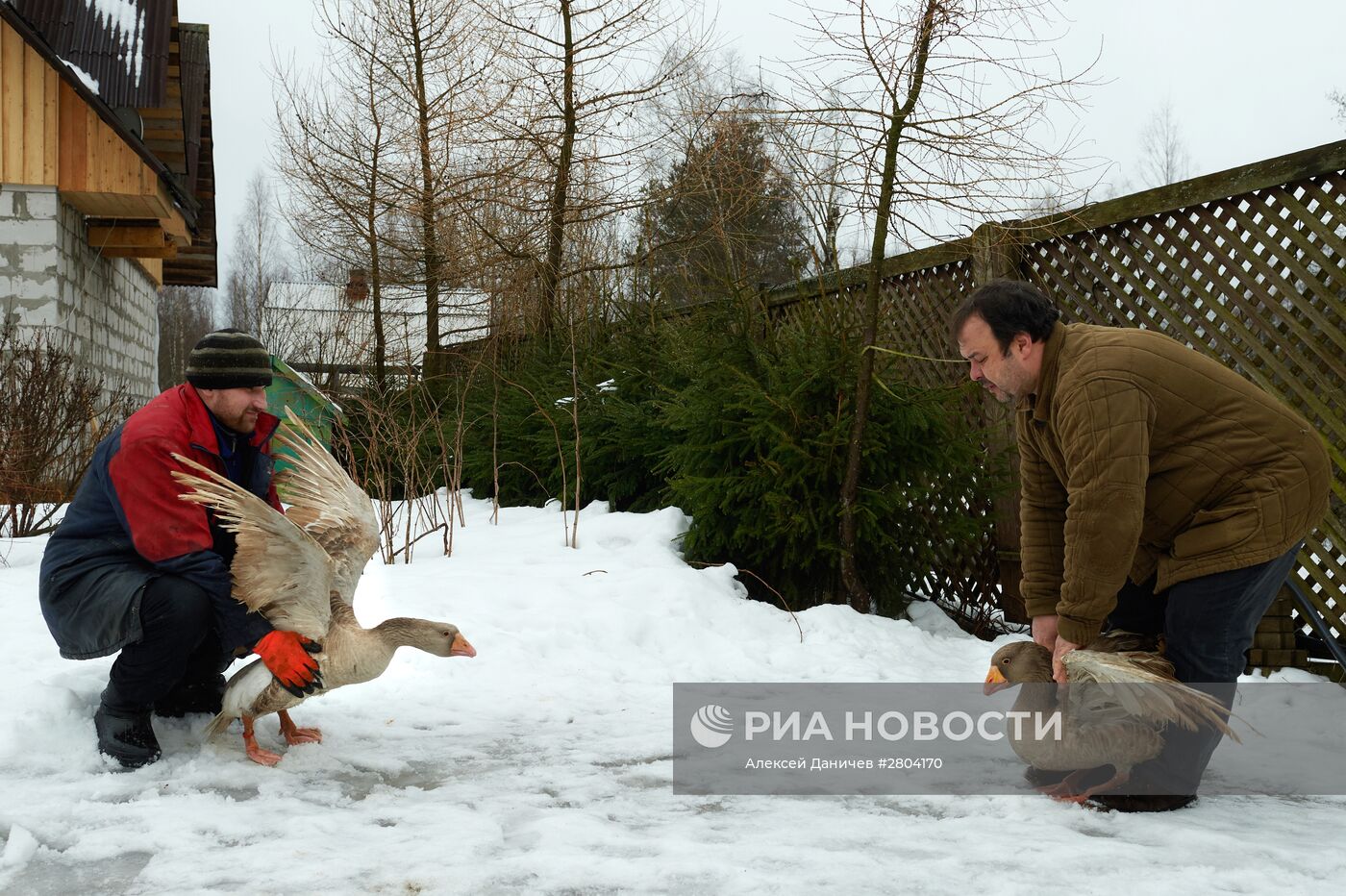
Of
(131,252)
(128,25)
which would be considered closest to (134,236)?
(131,252)

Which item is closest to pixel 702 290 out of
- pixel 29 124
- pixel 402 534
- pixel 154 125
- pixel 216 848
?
pixel 402 534

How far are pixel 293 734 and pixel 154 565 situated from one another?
0.82m

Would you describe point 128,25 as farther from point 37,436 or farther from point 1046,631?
point 1046,631

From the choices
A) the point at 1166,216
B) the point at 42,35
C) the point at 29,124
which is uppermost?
the point at 42,35

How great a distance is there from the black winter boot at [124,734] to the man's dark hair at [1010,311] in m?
3.09

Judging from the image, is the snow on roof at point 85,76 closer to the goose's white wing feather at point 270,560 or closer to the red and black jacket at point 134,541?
the red and black jacket at point 134,541

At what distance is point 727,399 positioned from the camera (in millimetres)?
A: 6285

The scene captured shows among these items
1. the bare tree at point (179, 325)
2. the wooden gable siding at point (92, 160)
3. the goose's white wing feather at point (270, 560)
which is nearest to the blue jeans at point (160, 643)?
the goose's white wing feather at point (270, 560)

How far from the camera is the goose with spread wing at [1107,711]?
3.03 m

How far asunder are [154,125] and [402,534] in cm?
791

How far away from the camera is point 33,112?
33.1 ft

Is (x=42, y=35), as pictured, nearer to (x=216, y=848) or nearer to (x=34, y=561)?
(x=34, y=561)

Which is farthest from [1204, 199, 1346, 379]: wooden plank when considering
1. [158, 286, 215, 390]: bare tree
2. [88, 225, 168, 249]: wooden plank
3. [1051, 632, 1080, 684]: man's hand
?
[158, 286, 215, 390]: bare tree

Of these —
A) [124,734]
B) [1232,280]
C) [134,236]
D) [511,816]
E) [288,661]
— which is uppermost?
[134,236]
